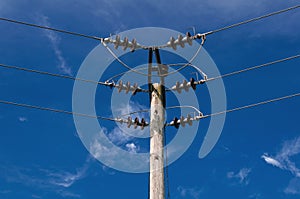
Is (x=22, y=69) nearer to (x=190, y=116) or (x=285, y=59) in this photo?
(x=190, y=116)

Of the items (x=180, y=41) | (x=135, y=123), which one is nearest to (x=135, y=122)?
(x=135, y=123)

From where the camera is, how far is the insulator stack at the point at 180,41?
9594mm

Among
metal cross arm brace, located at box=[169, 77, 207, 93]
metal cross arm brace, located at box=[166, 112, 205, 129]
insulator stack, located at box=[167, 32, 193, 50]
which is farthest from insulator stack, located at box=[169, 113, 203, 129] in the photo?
insulator stack, located at box=[167, 32, 193, 50]

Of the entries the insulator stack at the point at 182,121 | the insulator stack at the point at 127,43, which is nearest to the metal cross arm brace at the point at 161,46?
the insulator stack at the point at 127,43

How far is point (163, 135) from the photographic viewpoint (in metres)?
9.01

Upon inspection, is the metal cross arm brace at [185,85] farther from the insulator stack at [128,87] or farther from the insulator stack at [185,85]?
the insulator stack at [128,87]

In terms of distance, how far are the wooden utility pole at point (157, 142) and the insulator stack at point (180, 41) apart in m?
0.96

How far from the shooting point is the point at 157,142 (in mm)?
8789

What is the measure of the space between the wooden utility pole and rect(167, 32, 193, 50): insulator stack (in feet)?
3.16

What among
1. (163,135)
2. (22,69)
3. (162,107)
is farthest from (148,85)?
(22,69)

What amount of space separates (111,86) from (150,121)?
5.08 feet

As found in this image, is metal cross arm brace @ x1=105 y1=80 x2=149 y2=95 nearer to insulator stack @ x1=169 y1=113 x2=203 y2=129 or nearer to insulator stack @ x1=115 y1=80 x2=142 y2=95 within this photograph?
insulator stack @ x1=115 y1=80 x2=142 y2=95

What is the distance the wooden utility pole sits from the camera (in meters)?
8.27

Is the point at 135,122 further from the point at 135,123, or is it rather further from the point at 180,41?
the point at 180,41
